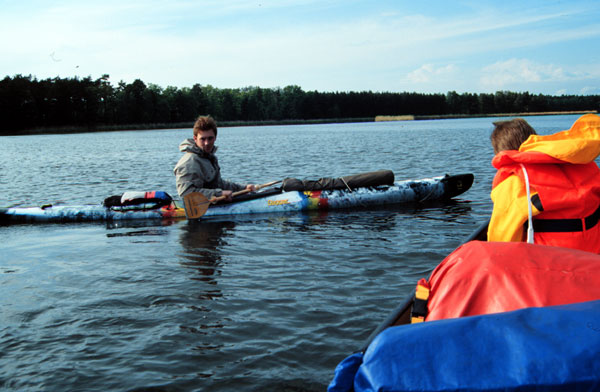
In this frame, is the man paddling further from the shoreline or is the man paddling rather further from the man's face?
the shoreline

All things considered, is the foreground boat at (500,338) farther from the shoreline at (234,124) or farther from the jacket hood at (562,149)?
the shoreline at (234,124)

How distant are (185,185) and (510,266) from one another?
24.2 ft

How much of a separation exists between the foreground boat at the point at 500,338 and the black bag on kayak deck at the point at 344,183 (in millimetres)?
7462

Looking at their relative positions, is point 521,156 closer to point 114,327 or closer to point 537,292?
point 537,292

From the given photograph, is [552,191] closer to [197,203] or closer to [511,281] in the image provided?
[511,281]

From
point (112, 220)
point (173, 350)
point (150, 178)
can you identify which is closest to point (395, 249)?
point (173, 350)

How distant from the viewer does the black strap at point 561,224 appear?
3.25 m

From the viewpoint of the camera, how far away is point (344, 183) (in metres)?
10.0

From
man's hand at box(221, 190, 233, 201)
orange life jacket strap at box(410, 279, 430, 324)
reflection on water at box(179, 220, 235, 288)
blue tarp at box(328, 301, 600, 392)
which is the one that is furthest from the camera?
man's hand at box(221, 190, 233, 201)

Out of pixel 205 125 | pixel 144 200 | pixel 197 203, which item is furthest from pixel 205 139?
pixel 144 200

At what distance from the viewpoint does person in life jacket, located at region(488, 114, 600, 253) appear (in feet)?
10.2

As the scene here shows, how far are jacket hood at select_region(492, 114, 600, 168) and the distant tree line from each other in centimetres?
8740

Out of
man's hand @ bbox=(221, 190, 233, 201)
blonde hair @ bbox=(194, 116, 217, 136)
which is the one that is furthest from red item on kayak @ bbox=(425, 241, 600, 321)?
man's hand @ bbox=(221, 190, 233, 201)

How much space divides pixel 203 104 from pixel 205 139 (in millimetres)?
107170
